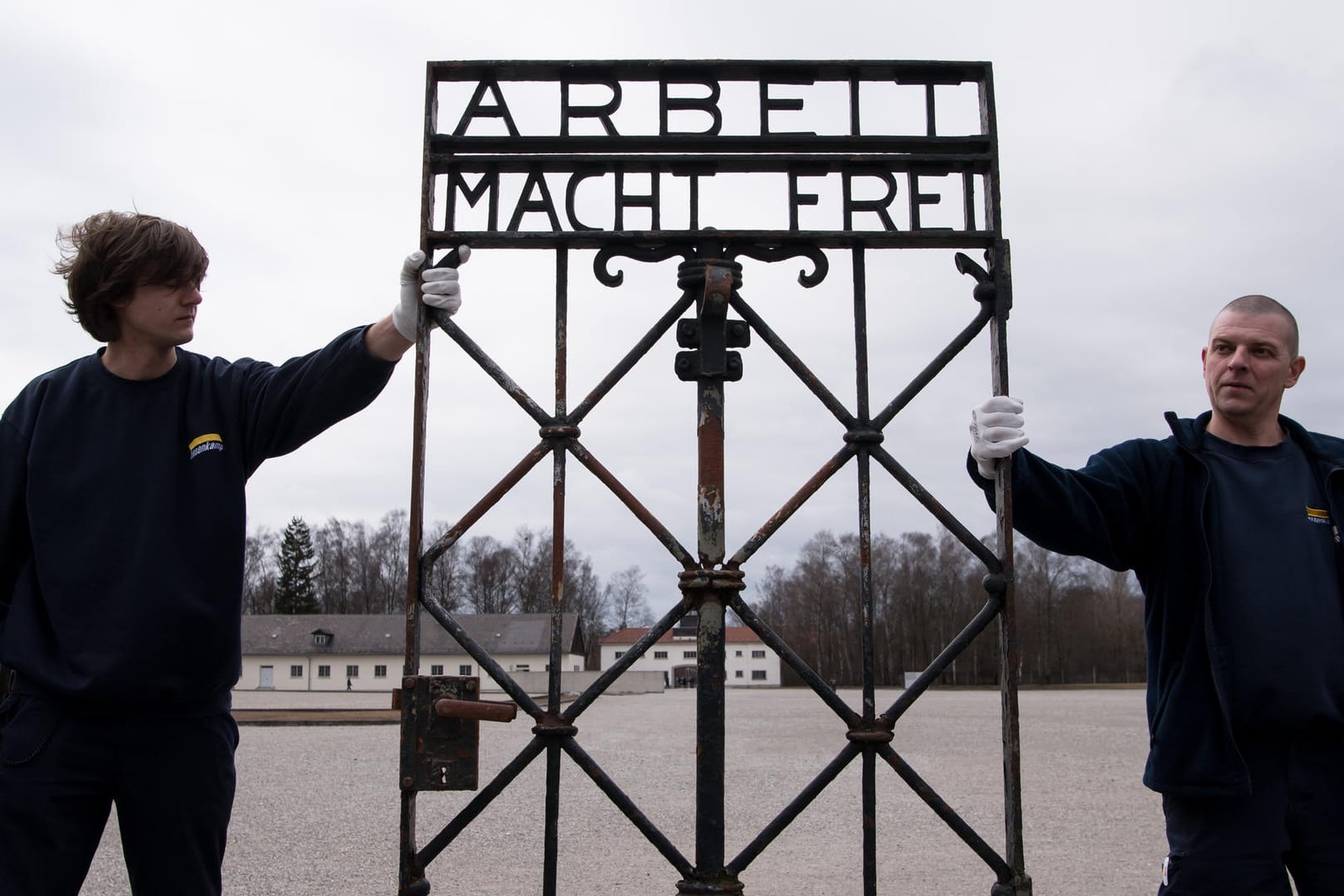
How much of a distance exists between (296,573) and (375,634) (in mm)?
11522

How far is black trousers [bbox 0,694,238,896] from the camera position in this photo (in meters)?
2.08

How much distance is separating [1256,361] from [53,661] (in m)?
2.73

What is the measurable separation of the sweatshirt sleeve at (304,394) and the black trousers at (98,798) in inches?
25.4

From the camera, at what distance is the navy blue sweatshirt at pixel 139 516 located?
2.16m

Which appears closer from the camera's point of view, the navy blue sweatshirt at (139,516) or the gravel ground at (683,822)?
the navy blue sweatshirt at (139,516)

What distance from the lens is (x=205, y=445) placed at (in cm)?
236

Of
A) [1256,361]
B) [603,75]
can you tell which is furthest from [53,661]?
[1256,361]

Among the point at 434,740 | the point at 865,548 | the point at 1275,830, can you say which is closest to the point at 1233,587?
the point at 1275,830

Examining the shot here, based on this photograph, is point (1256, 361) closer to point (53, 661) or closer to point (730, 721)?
point (53, 661)

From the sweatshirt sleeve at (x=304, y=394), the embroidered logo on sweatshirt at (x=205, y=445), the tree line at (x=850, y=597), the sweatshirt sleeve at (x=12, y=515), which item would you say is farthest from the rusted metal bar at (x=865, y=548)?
the tree line at (x=850, y=597)

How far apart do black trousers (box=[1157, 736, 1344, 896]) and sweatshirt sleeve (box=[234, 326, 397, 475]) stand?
2.09 m

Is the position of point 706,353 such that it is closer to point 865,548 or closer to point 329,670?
point 865,548

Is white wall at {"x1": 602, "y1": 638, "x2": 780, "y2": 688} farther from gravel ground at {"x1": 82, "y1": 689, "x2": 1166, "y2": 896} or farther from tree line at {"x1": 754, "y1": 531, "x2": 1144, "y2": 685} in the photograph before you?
gravel ground at {"x1": 82, "y1": 689, "x2": 1166, "y2": 896}

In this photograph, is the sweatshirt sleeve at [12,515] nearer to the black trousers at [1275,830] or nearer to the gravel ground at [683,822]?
the black trousers at [1275,830]
